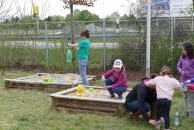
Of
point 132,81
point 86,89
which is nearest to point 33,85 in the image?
point 86,89

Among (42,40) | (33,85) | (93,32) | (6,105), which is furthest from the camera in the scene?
(42,40)

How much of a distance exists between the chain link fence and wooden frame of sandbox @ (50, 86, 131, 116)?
5360 millimetres

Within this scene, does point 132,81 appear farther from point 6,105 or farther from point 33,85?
point 6,105

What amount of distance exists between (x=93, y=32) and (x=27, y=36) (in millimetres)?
3050

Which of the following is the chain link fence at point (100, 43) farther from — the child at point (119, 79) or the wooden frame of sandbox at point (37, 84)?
the child at point (119, 79)

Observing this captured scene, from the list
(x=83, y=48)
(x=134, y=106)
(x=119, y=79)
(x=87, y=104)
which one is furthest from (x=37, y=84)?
(x=134, y=106)

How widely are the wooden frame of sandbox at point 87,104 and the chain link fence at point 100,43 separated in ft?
17.6

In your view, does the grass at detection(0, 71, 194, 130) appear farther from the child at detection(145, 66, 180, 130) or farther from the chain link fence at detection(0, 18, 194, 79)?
the chain link fence at detection(0, 18, 194, 79)

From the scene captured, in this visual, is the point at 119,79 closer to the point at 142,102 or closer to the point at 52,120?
the point at 142,102

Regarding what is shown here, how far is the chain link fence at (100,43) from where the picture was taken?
11906mm

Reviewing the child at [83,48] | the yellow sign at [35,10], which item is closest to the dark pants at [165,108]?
the child at [83,48]

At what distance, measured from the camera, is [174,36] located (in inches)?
468

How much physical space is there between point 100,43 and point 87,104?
6742 mm

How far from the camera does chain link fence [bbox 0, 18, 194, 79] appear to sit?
11906mm
